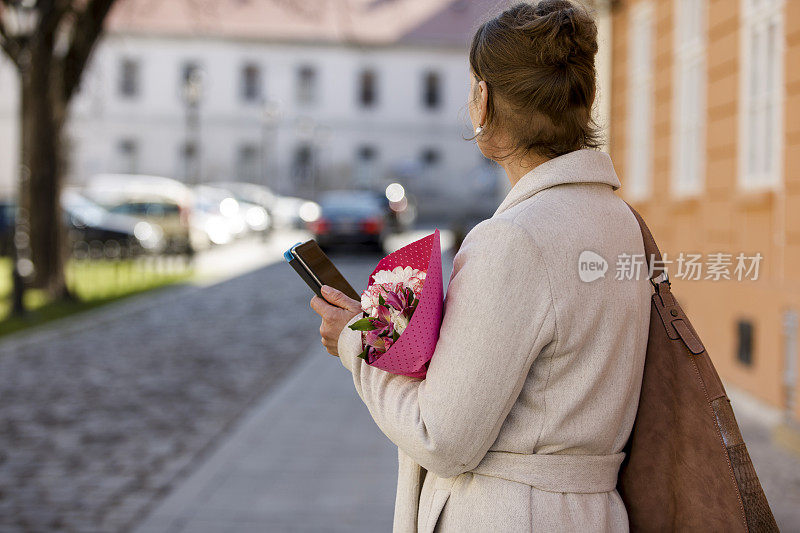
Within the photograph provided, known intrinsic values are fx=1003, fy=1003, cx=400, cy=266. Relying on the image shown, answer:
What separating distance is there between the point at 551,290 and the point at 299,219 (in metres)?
40.4

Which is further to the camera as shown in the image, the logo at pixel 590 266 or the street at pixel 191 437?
the street at pixel 191 437

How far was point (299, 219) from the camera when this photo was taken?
4188 centimetres

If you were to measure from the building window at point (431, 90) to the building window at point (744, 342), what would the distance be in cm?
5336

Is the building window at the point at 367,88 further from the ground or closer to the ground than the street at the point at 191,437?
further from the ground

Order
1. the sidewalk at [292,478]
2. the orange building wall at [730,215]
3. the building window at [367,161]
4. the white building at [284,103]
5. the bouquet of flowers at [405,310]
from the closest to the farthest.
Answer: the bouquet of flowers at [405,310]
the sidewalk at [292,478]
the orange building wall at [730,215]
the white building at [284,103]
the building window at [367,161]

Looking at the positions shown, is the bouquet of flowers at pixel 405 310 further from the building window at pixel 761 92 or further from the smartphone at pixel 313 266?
the building window at pixel 761 92

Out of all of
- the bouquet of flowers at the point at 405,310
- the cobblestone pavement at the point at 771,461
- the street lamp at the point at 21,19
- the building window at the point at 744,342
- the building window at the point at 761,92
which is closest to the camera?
the bouquet of flowers at the point at 405,310

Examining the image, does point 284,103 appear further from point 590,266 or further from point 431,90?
point 590,266

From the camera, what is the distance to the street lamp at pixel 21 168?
13609mm

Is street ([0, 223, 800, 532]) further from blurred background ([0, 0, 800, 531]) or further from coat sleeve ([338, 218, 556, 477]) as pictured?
coat sleeve ([338, 218, 556, 477])

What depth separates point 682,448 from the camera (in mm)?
1899

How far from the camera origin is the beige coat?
176 cm

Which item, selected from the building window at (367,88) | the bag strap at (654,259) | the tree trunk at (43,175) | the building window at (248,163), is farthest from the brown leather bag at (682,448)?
the building window at (367,88)

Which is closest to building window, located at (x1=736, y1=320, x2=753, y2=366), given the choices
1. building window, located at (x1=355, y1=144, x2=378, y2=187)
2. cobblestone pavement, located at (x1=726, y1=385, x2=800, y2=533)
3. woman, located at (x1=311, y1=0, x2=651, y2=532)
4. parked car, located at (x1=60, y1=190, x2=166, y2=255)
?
cobblestone pavement, located at (x1=726, y1=385, x2=800, y2=533)
